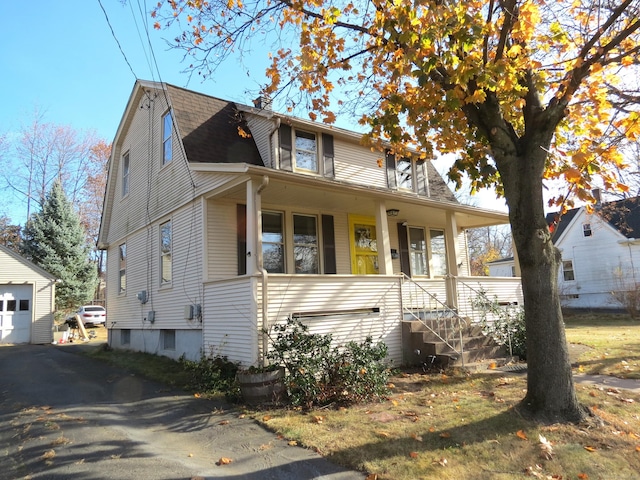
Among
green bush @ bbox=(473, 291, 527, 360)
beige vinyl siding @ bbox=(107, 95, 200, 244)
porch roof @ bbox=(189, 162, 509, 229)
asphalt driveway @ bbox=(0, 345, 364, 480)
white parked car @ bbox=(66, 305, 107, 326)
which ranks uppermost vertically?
beige vinyl siding @ bbox=(107, 95, 200, 244)

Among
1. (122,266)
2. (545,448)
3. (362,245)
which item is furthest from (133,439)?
(122,266)

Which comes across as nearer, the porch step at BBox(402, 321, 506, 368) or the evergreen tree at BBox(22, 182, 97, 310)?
the porch step at BBox(402, 321, 506, 368)

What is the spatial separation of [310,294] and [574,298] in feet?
84.6

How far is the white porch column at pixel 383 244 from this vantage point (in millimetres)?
10336

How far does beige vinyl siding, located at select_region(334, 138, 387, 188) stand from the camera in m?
Result: 12.9

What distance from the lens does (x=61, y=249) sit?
81.9ft

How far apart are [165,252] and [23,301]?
→ 10.6 m

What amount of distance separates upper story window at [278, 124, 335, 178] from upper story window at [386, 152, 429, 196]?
2360 mm

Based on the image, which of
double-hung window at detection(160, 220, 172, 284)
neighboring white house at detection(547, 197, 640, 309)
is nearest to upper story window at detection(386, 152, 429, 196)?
double-hung window at detection(160, 220, 172, 284)

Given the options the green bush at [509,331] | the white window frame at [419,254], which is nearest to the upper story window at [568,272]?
the white window frame at [419,254]

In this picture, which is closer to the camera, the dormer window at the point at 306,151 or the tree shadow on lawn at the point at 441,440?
the tree shadow on lawn at the point at 441,440

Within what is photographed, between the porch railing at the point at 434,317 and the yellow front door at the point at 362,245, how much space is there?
2.04m

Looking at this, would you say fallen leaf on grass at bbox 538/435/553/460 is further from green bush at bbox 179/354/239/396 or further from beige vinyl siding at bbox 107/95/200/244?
beige vinyl siding at bbox 107/95/200/244

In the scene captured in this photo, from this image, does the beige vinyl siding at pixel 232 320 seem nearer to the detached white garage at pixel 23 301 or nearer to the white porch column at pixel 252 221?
the white porch column at pixel 252 221
